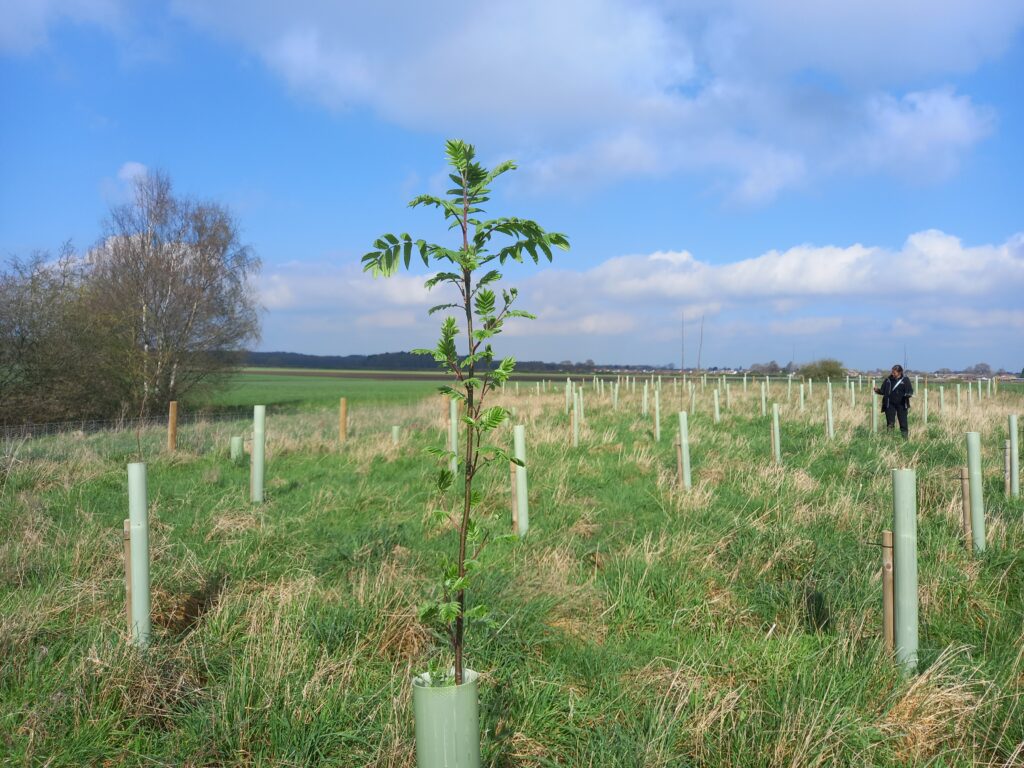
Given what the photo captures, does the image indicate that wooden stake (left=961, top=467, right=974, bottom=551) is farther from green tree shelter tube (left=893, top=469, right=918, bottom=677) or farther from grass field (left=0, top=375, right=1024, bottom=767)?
green tree shelter tube (left=893, top=469, right=918, bottom=677)

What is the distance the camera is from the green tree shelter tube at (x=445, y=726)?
241 cm

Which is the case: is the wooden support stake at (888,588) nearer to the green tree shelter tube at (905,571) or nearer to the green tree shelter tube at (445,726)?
the green tree shelter tube at (905,571)

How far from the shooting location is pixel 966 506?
6.43 meters

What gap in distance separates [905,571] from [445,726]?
2.84m

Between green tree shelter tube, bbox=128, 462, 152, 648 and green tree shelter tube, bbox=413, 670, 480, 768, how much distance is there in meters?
2.38

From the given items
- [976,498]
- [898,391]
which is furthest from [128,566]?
[898,391]

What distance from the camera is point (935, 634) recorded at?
15.6 ft

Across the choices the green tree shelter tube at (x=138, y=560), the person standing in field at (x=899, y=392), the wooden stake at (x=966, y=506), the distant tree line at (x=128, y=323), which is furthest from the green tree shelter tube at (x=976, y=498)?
the distant tree line at (x=128, y=323)

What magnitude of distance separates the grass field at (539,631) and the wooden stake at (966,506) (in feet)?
0.58

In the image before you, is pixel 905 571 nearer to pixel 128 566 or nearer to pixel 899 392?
pixel 128 566

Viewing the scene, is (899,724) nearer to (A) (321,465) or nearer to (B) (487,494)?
(B) (487,494)

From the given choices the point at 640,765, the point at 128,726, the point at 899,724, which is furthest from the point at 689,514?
the point at 128,726

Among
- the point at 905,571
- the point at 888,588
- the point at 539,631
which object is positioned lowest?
the point at 539,631

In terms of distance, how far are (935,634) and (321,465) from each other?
876 cm
